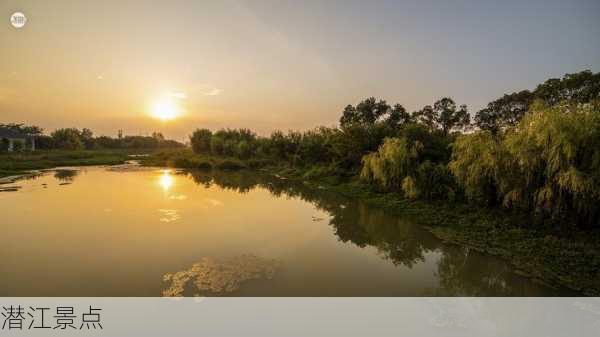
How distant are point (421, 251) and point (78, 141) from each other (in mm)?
63415

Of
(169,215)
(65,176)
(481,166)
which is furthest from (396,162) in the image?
(65,176)

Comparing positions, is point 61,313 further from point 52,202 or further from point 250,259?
point 52,202

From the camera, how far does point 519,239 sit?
826 centimetres

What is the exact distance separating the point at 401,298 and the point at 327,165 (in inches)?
791

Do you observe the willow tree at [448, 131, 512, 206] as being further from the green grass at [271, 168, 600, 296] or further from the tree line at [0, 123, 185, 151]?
the tree line at [0, 123, 185, 151]

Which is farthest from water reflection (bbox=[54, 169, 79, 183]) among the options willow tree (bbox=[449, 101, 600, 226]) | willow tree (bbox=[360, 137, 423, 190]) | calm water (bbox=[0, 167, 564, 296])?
willow tree (bbox=[449, 101, 600, 226])

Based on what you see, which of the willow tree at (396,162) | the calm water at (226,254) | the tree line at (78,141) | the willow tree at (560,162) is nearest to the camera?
the calm water at (226,254)

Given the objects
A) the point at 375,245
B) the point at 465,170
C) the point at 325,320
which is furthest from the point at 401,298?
the point at 465,170

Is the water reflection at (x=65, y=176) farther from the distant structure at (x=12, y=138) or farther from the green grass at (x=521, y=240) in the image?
the distant structure at (x=12, y=138)

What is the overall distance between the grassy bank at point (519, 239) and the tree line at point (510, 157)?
581 millimetres

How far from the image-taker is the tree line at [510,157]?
8102 millimetres

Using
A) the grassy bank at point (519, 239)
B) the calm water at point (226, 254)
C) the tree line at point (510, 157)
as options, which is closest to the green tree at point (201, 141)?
the tree line at point (510, 157)

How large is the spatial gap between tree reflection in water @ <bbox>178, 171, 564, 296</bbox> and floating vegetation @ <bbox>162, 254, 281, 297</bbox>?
126 inches

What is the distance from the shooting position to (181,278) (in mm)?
6285
